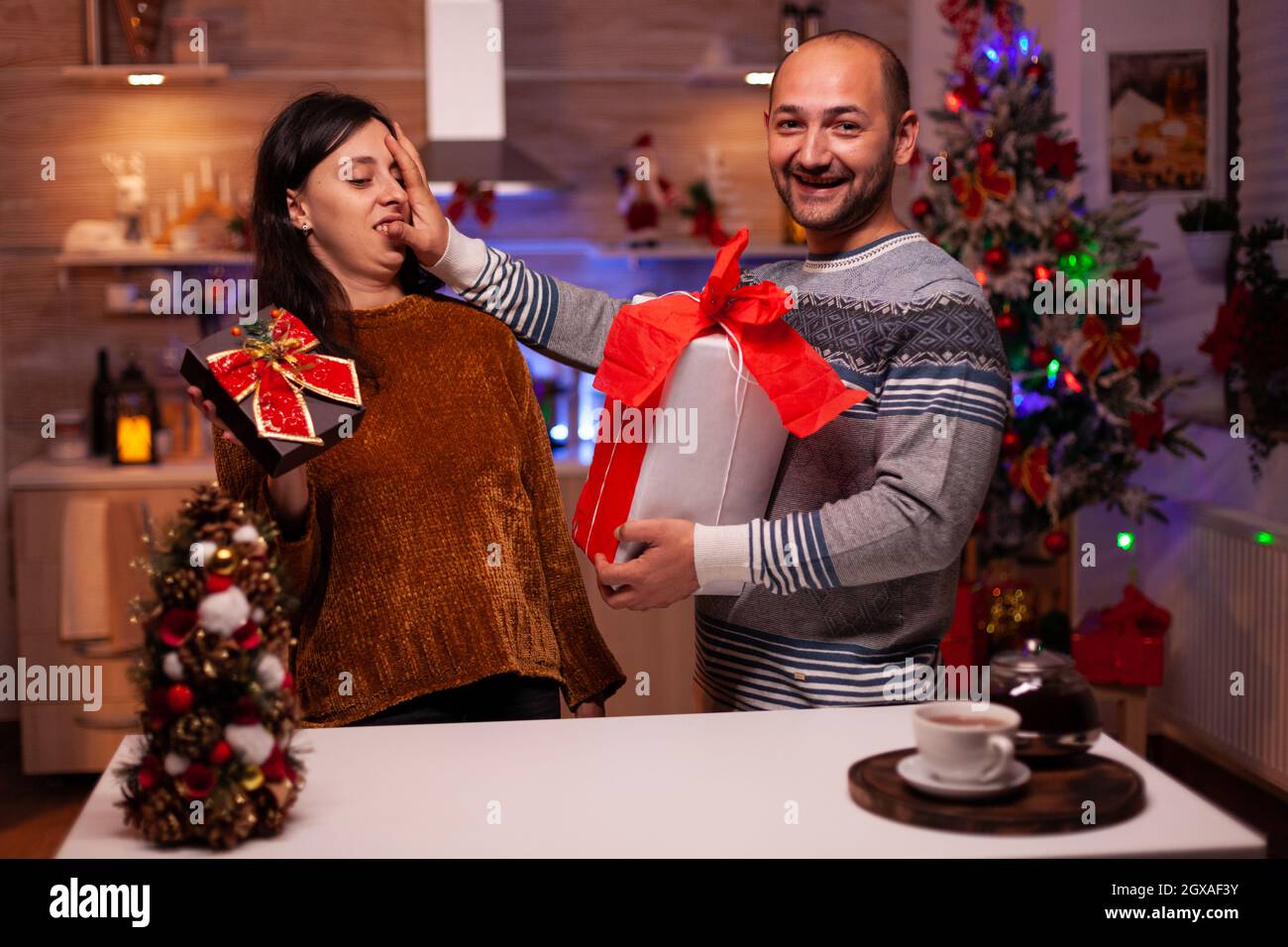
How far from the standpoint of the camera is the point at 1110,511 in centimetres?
415

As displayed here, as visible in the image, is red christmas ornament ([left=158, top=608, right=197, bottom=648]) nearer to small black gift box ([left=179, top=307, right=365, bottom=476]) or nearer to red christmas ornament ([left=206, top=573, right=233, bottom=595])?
red christmas ornament ([left=206, top=573, right=233, bottom=595])

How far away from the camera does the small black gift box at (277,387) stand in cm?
150

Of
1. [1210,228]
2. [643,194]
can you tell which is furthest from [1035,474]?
[643,194]

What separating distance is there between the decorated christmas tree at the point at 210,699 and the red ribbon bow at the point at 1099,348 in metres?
2.88

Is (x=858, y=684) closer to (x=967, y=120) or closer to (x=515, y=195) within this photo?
(x=967, y=120)

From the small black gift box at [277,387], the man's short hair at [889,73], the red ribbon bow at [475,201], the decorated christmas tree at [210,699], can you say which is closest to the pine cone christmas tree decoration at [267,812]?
the decorated christmas tree at [210,699]

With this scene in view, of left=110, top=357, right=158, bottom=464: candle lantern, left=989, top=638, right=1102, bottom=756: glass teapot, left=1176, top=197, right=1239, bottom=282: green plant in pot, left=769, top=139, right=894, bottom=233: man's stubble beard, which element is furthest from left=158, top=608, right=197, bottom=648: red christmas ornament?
left=1176, top=197, right=1239, bottom=282: green plant in pot

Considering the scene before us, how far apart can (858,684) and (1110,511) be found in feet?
8.79

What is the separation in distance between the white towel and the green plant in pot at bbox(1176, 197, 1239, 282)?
3449 millimetres

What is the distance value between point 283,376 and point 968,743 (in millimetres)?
866

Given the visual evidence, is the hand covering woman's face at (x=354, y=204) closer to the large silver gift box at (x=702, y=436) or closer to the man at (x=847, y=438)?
the man at (x=847, y=438)
